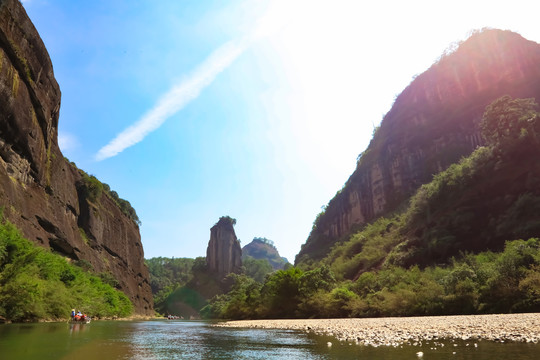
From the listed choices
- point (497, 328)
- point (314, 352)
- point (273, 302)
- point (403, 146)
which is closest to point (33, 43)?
point (273, 302)

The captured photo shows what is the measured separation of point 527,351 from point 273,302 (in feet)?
128

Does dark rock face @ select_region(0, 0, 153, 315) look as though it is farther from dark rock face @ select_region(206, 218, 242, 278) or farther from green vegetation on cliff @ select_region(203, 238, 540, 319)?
dark rock face @ select_region(206, 218, 242, 278)

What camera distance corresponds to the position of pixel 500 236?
36312mm

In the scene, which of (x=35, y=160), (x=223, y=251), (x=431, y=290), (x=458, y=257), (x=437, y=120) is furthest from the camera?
(x=223, y=251)

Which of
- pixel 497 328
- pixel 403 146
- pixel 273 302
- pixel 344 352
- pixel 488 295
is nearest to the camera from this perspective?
pixel 344 352

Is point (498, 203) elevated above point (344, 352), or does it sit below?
above

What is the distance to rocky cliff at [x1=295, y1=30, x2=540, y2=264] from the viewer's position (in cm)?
8050

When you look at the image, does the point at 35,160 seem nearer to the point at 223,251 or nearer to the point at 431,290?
the point at 431,290

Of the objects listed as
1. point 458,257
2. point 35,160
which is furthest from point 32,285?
point 458,257

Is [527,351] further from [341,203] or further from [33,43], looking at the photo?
[341,203]

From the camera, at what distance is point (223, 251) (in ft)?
483

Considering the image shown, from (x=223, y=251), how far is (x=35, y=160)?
4168 inches

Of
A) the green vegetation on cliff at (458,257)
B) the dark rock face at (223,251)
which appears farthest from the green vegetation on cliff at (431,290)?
the dark rock face at (223,251)

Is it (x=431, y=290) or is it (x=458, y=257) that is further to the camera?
(x=458, y=257)
